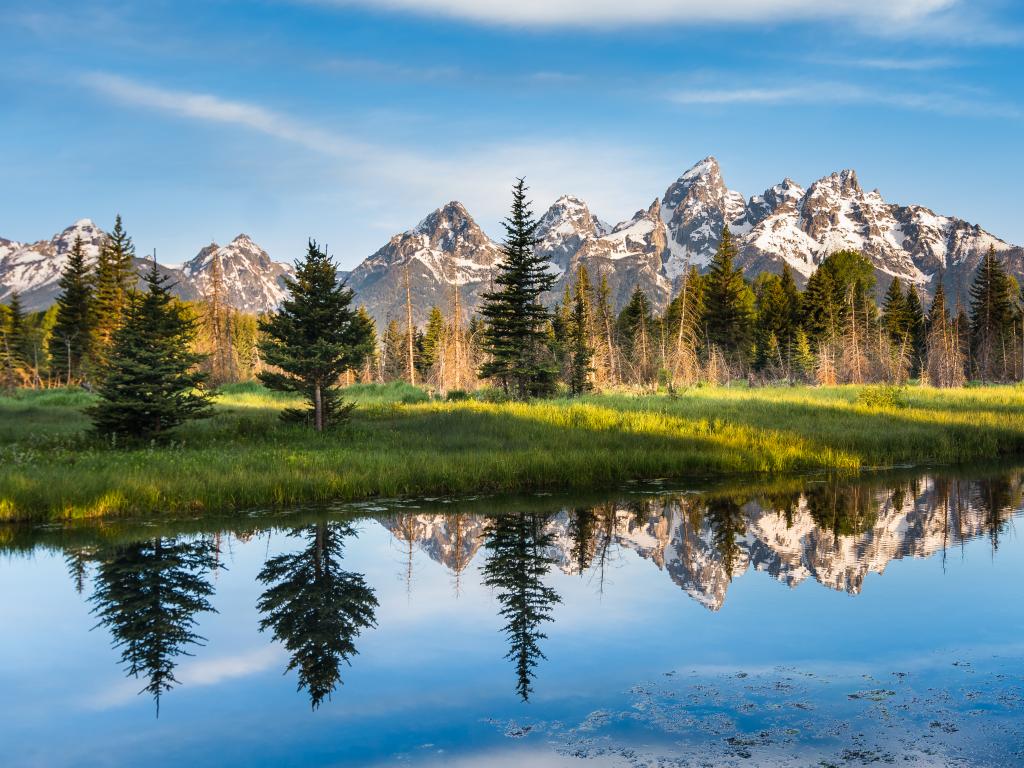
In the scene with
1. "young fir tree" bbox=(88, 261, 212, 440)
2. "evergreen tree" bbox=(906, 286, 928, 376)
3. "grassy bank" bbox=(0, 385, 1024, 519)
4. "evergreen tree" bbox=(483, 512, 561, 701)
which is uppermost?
"evergreen tree" bbox=(906, 286, 928, 376)

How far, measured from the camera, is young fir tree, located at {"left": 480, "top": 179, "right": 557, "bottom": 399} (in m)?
42.3

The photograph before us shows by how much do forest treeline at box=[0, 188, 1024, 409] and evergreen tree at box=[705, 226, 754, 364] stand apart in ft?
0.47

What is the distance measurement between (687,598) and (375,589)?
16.1ft

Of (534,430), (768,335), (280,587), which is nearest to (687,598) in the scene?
(280,587)

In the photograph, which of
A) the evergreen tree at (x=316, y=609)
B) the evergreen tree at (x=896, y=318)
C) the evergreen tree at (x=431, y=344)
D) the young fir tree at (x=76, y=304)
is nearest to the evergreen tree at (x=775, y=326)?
the evergreen tree at (x=896, y=318)

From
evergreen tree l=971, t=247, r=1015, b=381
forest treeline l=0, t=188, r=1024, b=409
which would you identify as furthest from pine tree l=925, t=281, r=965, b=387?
evergreen tree l=971, t=247, r=1015, b=381

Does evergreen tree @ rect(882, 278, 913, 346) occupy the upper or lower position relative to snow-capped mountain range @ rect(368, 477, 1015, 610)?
upper

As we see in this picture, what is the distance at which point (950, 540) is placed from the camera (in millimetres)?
14945

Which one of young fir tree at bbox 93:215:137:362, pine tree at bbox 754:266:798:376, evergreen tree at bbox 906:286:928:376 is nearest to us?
young fir tree at bbox 93:215:137:362

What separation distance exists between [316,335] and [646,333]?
189ft

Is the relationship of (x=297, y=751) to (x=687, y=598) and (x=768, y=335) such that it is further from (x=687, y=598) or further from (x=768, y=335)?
(x=768, y=335)

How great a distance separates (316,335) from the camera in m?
27.3

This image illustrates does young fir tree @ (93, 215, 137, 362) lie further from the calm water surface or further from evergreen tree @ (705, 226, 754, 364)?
evergreen tree @ (705, 226, 754, 364)

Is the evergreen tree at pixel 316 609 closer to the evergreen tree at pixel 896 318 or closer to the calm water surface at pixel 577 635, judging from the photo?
the calm water surface at pixel 577 635
